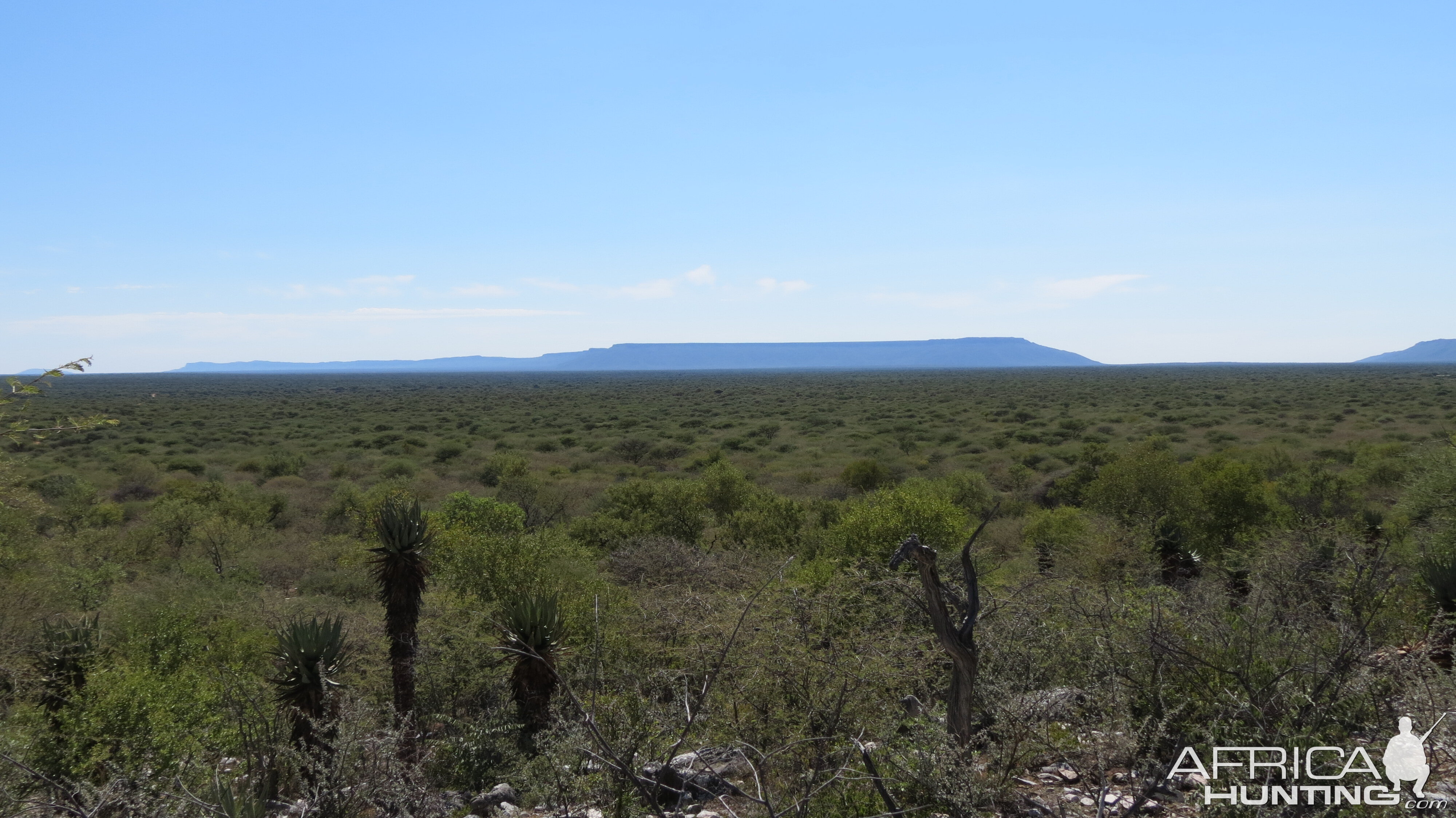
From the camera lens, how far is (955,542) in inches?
692

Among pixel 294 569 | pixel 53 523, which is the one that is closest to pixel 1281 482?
pixel 294 569

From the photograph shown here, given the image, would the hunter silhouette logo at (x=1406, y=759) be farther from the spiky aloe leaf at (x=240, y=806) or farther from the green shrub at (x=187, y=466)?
the green shrub at (x=187, y=466)

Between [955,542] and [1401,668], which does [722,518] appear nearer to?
[955,542]

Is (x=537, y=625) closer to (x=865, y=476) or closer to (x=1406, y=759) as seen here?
(x=1406, y=759)

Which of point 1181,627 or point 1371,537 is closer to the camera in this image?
point 1181,627

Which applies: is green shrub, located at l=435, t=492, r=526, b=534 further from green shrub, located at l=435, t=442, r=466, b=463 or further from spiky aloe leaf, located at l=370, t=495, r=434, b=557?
green shrub, located at l=435, t=442, r=466, b=463

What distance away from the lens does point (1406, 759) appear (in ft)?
18.0

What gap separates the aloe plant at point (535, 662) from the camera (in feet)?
31.9

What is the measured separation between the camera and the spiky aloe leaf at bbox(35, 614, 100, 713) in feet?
31.2

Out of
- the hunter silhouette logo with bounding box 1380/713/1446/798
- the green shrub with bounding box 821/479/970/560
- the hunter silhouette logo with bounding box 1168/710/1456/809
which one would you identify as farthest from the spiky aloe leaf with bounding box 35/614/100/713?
the hunter silhouette logo with bounding box 1380/713/1446/798

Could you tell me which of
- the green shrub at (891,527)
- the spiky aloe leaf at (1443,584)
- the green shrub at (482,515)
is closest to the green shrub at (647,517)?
the green shrub at (482,515)

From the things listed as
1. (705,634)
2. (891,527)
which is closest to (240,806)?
(705,634)

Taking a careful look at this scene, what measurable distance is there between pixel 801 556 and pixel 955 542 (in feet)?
13.5

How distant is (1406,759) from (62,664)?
46.1ft
